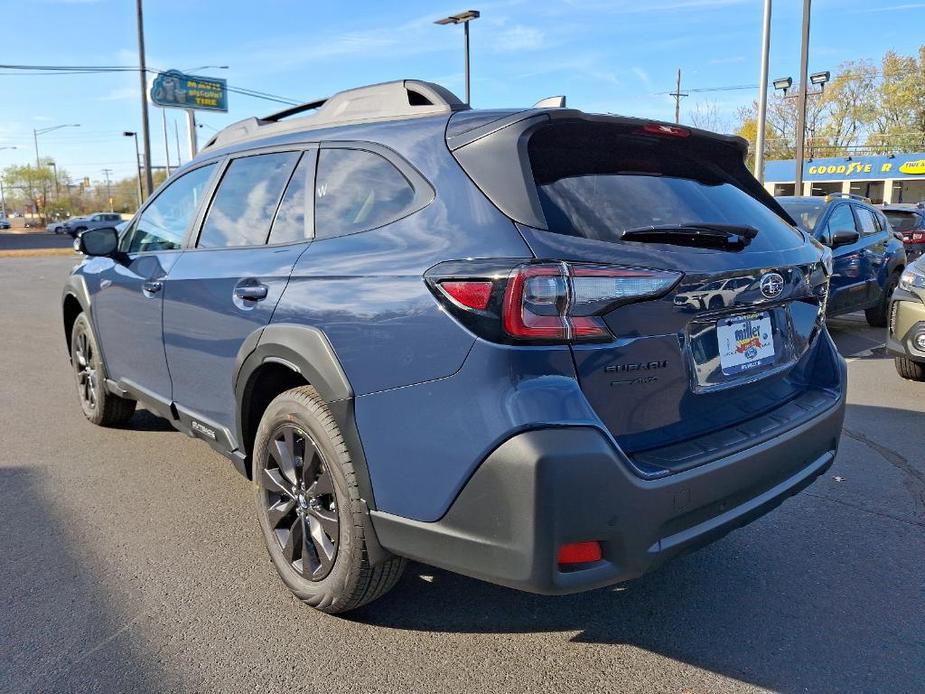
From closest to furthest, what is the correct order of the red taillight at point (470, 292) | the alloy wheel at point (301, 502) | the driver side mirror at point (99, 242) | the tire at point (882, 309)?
the red taillight at point (470, 292) < the alloy wheel at point (301, 502) < the driver side mirror at point (99, 242) < the tire at point (882, 309)

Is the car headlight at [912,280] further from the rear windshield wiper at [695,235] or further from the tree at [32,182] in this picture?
the tree at [32,182]

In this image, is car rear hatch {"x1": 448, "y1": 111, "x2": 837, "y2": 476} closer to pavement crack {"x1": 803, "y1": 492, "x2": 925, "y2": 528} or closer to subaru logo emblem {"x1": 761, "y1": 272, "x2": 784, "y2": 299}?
subaru logo emblem {"x1": 761, "y1": 272, "x2": 784, "y2": 299}

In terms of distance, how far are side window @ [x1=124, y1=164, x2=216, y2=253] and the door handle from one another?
0.94 m

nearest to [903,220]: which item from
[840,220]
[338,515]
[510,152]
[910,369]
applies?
[840,220]

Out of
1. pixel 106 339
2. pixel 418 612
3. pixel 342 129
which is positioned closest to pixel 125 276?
pixel 106 339

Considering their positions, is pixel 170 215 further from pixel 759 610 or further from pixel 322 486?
pixel 759 610

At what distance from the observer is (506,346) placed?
6.81 feet

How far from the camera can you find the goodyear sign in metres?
37.6

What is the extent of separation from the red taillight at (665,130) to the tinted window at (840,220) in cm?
648

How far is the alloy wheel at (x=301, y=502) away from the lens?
2.70 meters

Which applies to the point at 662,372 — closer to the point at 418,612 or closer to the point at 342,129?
the point at 418,612

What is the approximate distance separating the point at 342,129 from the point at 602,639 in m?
2.17

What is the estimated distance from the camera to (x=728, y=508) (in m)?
2.41

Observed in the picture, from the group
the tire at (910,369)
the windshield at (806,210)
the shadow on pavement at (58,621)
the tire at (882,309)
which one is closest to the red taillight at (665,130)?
the shadow on pavement at (58,621)
